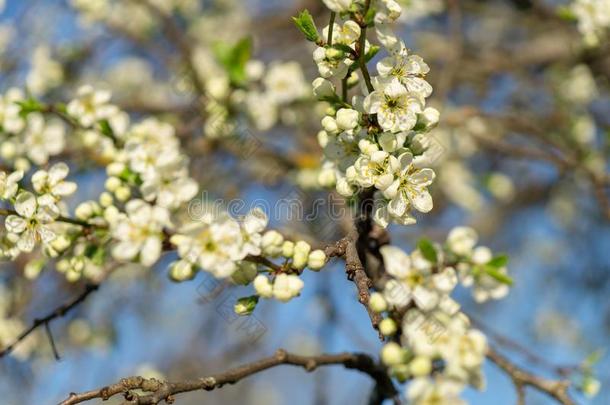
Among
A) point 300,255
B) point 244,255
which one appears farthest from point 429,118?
point 244,255

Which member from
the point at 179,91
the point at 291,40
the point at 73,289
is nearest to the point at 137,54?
the point at 291,40

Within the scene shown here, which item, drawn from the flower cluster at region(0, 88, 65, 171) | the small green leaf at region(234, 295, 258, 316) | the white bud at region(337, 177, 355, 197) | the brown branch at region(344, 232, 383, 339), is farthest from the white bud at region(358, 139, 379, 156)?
the flower cluster at region(0, 88, 65, 171)

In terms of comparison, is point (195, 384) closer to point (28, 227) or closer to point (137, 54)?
point (28, 227)

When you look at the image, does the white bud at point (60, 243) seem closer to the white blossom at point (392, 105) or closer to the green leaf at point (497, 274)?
the white blossom at point (392, 105)

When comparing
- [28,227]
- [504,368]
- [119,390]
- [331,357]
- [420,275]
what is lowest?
[119,390]

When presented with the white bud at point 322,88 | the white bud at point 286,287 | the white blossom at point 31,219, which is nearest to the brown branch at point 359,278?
the white bud at point 286,287
